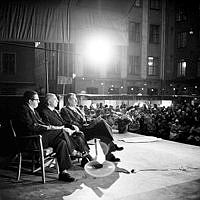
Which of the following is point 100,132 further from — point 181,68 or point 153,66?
point 181,68

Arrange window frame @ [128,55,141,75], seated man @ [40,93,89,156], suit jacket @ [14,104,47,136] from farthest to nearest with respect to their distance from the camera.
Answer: window frame @ [128,55,141,75], seated man @ [40,93,89,156], suit jacket @ [14,104,47,136]

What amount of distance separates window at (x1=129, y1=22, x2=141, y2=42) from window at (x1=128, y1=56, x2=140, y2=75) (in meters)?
1.92

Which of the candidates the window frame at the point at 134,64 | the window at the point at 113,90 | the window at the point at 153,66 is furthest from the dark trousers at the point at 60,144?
the window at the point at 153,66

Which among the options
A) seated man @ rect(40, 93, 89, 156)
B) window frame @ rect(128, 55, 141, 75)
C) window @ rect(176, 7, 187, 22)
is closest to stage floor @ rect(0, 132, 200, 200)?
seated man @ rect(40, 93, 89, 156)

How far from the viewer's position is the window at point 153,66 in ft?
104

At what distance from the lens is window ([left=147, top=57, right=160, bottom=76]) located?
1254 inches

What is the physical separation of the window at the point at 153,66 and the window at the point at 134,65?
1.35m

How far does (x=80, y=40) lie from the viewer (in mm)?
7059

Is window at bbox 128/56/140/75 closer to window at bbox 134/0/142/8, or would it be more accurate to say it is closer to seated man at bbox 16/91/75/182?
window at bbox 134/0/142/8

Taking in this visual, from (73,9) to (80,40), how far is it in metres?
0.73

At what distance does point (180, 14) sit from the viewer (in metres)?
32.7

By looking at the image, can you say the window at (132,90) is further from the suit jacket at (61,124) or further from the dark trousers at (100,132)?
the suit jacket at (61,124)

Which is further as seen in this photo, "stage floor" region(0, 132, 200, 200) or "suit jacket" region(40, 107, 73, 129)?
"suit jacket" region(40, 107, 73, 129)

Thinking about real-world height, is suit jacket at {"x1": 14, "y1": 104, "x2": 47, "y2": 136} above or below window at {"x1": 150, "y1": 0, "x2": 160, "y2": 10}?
below
